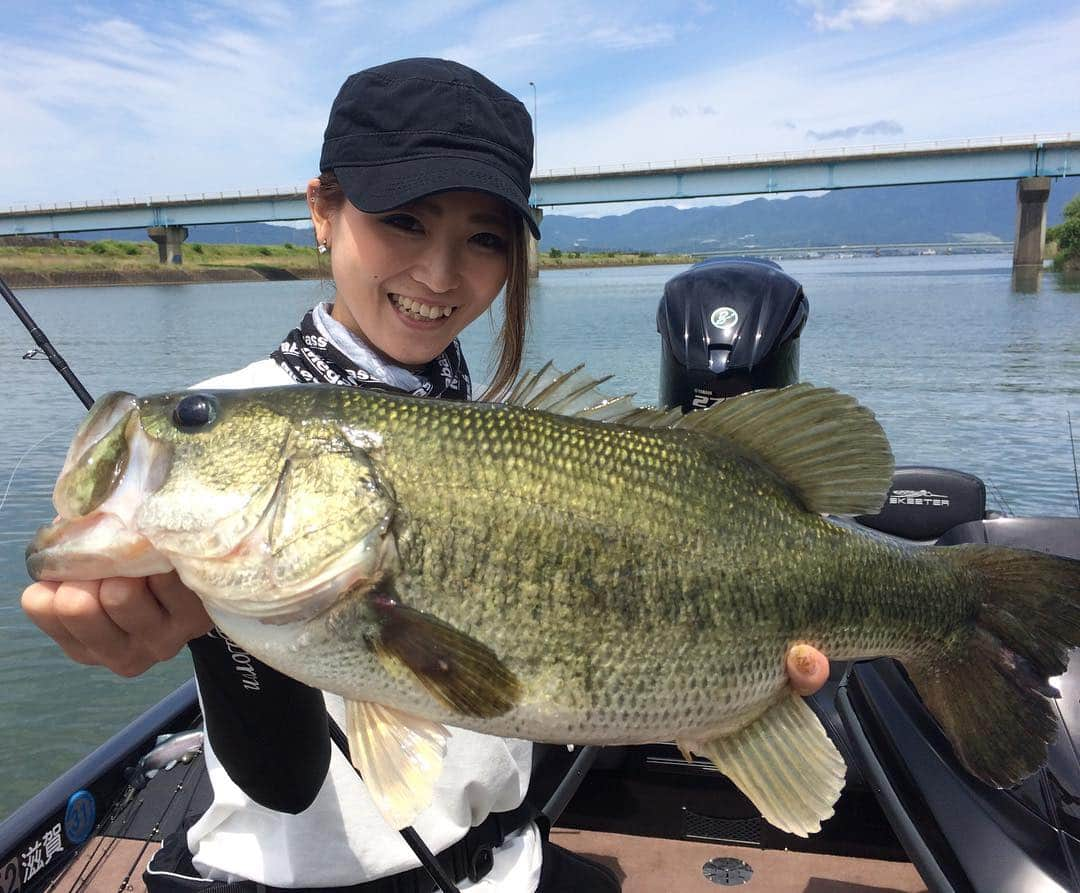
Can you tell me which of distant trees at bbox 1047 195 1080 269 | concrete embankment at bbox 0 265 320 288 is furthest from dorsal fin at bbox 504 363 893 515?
distant trees at bbox 1047 195 1080 269

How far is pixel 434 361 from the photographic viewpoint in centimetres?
257

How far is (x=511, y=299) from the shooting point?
9.18ft

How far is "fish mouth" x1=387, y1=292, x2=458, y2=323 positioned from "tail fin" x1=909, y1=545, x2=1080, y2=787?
1523 millimetres

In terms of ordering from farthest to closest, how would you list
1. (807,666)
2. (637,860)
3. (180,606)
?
(637,860) → (807,666) → (180,606)

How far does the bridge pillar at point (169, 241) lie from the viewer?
58.6 metres

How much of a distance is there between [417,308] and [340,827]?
138 cm

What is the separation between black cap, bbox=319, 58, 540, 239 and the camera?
6.90 feet

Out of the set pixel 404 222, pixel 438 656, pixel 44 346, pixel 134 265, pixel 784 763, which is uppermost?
pixel 134 265

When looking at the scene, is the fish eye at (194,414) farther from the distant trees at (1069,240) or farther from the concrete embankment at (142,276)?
the distant trees at (1069,240)

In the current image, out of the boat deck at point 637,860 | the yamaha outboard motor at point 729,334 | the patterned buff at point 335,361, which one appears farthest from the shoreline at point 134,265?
the patterned buff at point 335,361

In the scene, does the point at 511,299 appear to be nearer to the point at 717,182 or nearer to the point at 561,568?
the point at 561,568

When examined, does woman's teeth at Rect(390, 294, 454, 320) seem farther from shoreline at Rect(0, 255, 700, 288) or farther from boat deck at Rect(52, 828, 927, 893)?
shoreline at Rect(0, 255, 700, 288)

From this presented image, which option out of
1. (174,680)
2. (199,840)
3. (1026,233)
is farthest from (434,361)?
(1026,233)

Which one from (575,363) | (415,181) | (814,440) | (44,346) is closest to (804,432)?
(814,440)
